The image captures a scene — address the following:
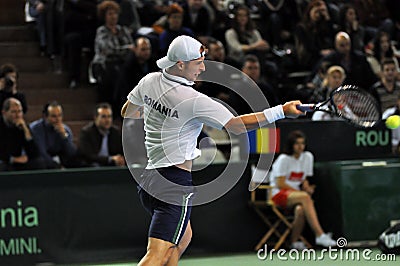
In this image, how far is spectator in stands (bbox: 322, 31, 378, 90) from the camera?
1340 centimetres

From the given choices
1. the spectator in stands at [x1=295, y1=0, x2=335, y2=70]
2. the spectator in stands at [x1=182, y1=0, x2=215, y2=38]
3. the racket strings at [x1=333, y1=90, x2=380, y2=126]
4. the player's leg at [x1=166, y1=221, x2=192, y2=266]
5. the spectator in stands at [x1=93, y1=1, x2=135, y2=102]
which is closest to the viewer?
the player's leg at [x1=166, y1=221, x2=192, y2=266]

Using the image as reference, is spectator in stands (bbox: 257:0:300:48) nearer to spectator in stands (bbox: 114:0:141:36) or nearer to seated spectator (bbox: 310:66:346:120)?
spectator in stands (bbox: 114:0:141:36)

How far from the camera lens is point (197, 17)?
13.8 meters

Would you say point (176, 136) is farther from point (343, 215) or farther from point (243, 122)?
point (343, 215)

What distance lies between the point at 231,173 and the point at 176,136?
14.7ft

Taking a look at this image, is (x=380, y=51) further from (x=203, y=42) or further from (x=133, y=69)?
(x=133, y=69)

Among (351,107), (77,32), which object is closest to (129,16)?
(77,32)

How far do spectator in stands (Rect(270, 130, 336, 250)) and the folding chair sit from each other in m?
0.08

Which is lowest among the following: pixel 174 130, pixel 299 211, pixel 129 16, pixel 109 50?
pixel 299 211

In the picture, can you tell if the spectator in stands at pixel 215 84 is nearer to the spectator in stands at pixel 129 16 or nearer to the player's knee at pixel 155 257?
the spectator in stands at pixel 129 16

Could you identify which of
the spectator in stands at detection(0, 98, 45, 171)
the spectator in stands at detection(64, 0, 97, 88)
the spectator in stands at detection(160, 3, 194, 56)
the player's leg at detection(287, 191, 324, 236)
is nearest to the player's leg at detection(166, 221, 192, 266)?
the player's leg at detection(287, 191, 324, 236)

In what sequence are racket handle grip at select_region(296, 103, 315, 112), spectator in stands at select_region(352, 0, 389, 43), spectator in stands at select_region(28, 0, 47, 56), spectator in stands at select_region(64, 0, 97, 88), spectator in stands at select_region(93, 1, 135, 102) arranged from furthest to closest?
spectator in stands at select_region(352, 0, 389, 43) → spectator in stands at select_region(28, 0, 47, 56) → spectator in stands at select_region(64, 0, 97, 88) → spectator in stands at select_region(93, 1, 135, 102) → racket handle grip at select_region(296, 103, 315, 112)

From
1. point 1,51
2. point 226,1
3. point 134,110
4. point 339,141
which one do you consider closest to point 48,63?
point 1,51

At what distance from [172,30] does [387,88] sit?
282 cm
